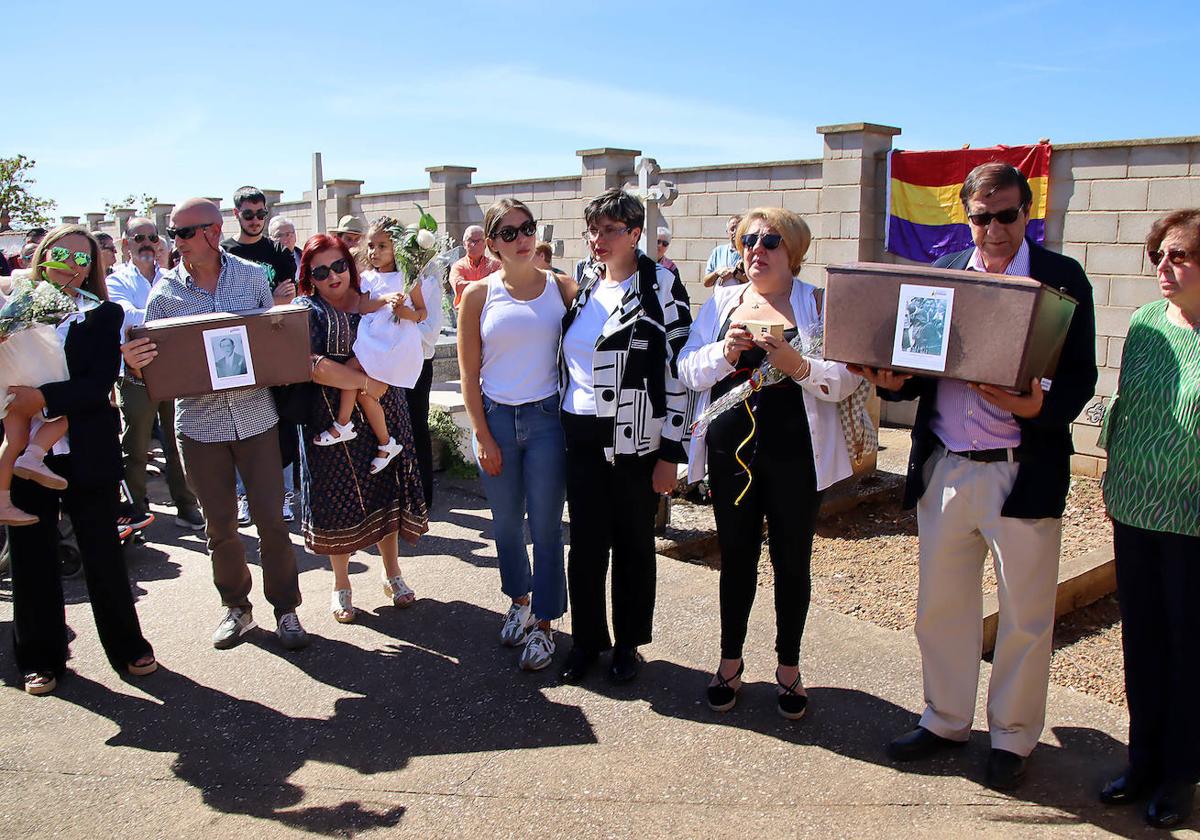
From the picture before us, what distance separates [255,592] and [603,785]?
288cm

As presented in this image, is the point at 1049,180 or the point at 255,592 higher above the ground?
the point at 1049,180

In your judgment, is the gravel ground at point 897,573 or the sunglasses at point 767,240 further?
the gravel ground at point 897,573

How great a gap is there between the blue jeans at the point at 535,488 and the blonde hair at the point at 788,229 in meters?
1.15

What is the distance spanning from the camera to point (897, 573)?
6.20 meters

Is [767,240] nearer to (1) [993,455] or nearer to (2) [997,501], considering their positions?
(1) [993,455]

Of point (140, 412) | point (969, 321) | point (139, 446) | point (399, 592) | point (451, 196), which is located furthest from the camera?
point (451, 196)

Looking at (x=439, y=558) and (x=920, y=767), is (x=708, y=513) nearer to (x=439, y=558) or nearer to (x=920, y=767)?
(x=439, y=558)

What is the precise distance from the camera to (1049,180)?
891cm

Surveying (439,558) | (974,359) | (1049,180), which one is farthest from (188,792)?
(1049,180)

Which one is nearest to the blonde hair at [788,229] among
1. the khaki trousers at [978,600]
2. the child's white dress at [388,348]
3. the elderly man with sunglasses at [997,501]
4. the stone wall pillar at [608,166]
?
the elderly man with sunglasses at [997,501]

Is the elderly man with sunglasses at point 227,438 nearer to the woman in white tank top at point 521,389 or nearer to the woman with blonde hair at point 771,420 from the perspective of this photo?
the woman in white tank top at point 521,389

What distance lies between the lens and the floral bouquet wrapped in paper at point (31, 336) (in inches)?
156

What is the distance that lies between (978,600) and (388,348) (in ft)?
9.21

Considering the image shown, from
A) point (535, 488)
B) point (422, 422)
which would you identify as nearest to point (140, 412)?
point (422, 422)
